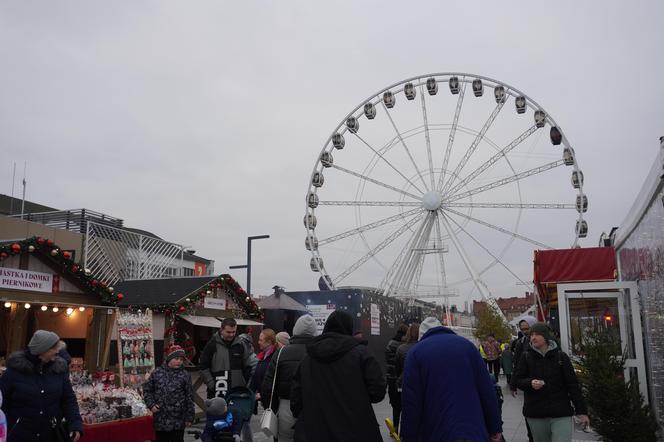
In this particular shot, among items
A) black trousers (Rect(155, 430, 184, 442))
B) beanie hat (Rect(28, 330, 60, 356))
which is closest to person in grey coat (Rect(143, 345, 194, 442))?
black trousers (Rect(155, 430, 184, 442))

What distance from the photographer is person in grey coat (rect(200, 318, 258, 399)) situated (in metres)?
6.77

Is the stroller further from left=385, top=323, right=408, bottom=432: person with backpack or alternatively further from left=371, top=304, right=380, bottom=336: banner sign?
left=371, top=304, right=380, bottom=336: banner sign

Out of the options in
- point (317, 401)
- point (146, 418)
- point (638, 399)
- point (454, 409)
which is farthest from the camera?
point (146, 418)

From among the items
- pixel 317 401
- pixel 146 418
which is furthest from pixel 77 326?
pixel 317 401

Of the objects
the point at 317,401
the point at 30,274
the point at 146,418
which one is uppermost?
the point at 30,274

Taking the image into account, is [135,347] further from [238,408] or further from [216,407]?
[216,407]

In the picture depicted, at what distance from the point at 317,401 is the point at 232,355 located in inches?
125

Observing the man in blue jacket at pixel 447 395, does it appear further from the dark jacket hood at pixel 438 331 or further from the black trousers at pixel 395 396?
the black trousers at pixel 395 396

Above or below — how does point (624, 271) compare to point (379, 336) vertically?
above

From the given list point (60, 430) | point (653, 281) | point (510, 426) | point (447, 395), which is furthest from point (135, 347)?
point (653, 281)

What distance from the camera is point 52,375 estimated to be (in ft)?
15.5

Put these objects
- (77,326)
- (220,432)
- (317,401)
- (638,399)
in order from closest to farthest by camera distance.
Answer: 1. (317,401)
2. (220,432)
3. (638,399)
4. (77,326)

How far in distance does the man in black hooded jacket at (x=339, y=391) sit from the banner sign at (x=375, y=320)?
718 inches

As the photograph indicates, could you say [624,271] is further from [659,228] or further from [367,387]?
[367,387]
